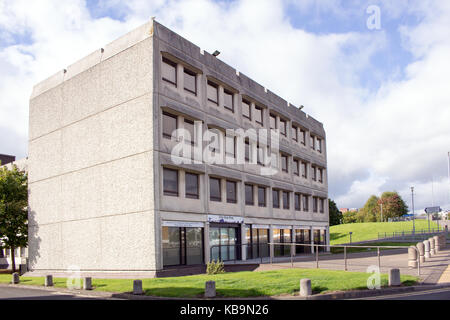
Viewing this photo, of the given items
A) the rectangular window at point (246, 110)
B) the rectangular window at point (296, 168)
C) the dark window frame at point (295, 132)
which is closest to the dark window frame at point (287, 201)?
the rectangular window at point (296, 168)

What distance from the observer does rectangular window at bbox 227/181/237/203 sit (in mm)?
29608

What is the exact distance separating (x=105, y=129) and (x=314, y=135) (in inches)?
1015

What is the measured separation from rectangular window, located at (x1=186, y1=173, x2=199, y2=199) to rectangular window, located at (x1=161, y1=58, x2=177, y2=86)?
5363 mm

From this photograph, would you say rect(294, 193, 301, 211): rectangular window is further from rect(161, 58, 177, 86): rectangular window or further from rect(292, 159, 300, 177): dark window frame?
rect(161, 58, 177, 86): rectangular window

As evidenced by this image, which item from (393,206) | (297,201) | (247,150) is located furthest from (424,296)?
(393,206)

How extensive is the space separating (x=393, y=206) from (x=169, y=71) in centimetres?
12199

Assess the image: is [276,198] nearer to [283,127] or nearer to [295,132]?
[283,127]

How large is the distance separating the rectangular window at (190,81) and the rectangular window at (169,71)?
3.35 feet

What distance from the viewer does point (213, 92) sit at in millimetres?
29141

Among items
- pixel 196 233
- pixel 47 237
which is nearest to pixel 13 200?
pixel 47 237

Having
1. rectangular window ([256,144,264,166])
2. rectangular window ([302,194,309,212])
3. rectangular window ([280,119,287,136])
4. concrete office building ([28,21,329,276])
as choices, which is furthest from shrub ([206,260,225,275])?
rectangular window ([302,194,309,212])

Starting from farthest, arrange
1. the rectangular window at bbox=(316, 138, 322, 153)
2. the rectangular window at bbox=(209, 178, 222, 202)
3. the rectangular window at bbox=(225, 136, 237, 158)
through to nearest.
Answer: the rectangular window at bbox=(316, 138, 322, 153) → the rectangular window at bbox=(225, 136, 237, 158) → the rectangular window at bbox=(209, 178, 222, 202)
